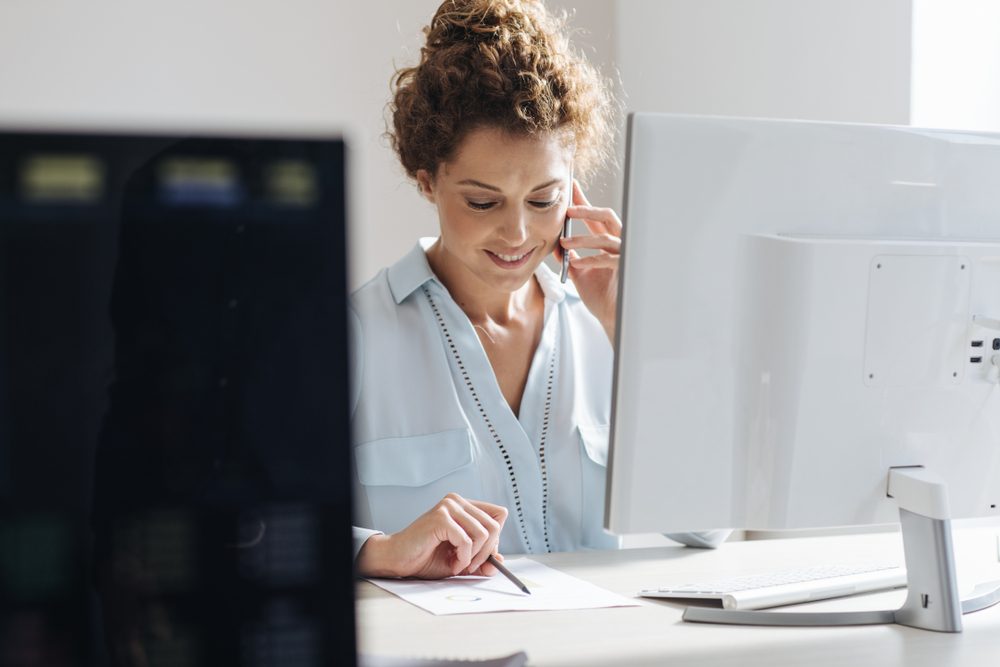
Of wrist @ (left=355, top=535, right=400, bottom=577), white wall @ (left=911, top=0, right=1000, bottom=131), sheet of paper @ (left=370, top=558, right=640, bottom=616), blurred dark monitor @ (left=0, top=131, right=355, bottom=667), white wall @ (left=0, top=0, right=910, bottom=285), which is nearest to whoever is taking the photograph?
blurred dark monitor @ (left=0, top=131, right=355, bottom=667)

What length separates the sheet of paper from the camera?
1.10m

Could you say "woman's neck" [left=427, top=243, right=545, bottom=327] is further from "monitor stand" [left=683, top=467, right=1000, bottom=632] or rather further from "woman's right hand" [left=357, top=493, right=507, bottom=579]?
"monitor stand" [left=683, top=467, right=1000, bottom=632]

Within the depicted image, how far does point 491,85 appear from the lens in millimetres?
1572

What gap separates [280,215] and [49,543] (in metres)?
0.18

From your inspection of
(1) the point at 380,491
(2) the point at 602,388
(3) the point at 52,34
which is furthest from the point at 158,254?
(3) the point at 52,34

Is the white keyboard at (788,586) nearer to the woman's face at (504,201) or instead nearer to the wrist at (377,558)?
the wrist at (377,558)

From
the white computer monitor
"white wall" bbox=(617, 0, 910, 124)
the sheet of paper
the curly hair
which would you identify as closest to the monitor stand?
the white computer monitor

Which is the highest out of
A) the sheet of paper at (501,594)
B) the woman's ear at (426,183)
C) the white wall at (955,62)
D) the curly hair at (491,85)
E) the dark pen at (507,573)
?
the white wall at (955,62)

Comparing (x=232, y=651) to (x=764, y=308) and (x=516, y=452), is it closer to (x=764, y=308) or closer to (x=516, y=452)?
(x=764, y=308)

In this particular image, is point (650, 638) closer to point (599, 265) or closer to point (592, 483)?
point (592, 483)

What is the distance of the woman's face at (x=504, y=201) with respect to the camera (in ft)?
5.14

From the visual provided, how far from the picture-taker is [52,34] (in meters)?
2.77

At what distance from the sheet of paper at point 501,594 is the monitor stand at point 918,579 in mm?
122

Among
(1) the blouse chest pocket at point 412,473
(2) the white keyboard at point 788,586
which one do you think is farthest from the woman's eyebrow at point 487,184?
(2) the white keyboard at point 788,586
